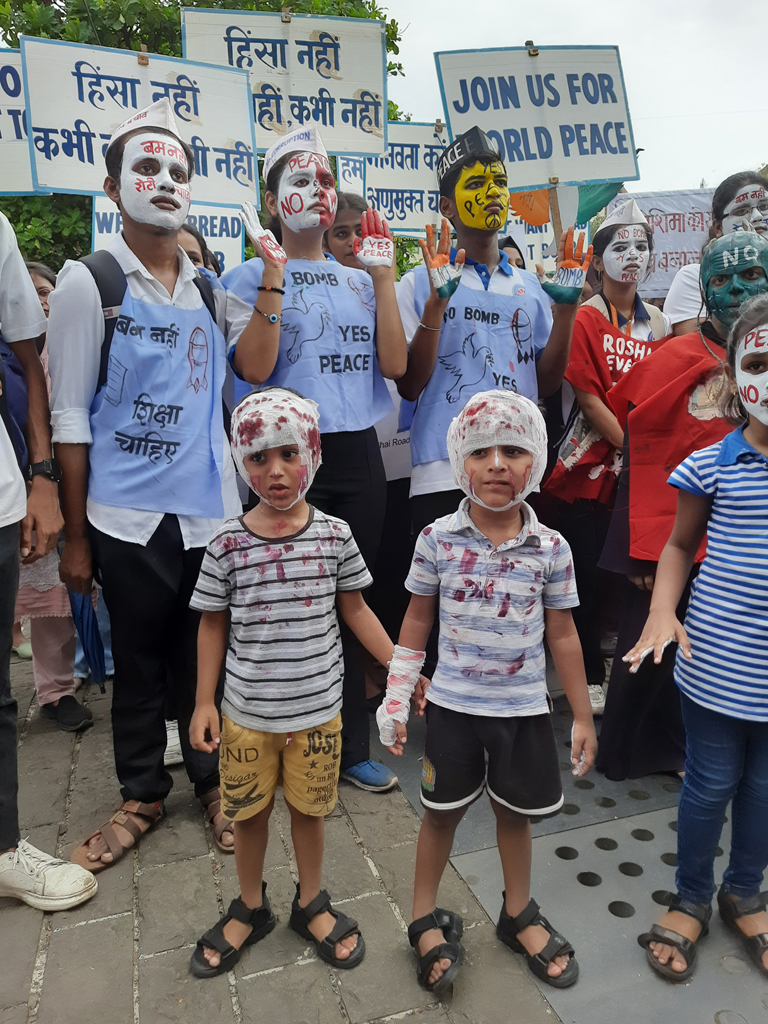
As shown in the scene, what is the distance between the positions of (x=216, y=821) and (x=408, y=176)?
5297 mm

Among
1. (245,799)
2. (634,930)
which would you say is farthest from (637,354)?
(245,799)

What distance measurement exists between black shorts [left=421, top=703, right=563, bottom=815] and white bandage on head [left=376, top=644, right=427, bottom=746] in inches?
4.4

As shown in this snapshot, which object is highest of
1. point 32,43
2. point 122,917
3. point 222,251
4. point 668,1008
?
point 32,43

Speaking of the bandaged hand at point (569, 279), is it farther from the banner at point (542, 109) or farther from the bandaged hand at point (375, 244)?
the banner at point (542, 109)

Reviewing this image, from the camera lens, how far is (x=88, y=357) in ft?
7.66

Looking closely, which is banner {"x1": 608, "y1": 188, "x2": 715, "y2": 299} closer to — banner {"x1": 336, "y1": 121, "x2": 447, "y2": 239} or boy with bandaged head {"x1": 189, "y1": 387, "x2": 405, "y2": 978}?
banner {"x1": 336, "y1": 121, "x2": 447, "y2": 239}

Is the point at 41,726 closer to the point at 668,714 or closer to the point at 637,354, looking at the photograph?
the point at 668,714

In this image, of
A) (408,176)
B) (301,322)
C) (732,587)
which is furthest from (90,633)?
(408,176)

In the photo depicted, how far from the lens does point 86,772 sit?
124 inches

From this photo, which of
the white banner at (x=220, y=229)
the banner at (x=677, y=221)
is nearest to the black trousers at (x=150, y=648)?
the white banner at (x=220, y=229)

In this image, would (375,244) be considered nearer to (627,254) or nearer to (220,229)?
(627,254)

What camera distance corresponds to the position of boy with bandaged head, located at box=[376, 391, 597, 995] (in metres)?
1.84

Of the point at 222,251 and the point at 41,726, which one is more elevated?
the point at 222,251

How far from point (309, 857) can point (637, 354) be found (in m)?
2.51
